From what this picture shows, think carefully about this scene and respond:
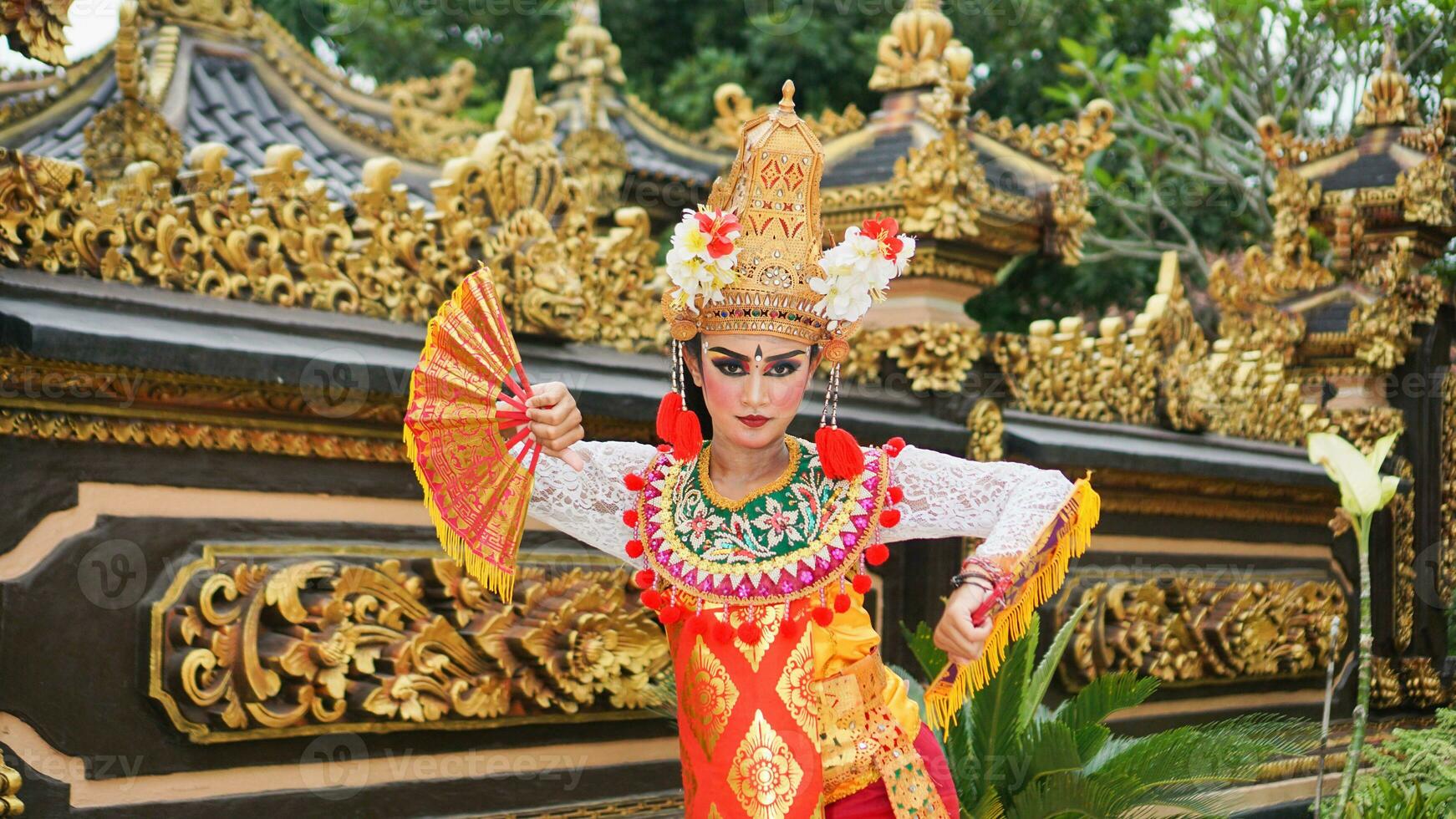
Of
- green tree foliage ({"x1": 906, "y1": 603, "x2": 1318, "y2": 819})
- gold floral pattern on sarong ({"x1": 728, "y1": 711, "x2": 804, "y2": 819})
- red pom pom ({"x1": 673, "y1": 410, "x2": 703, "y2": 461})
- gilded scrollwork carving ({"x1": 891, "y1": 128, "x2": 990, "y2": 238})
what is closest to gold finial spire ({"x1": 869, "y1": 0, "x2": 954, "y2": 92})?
gilded scrollwork carving ({"x1": 891, "y1": 128, "x2": 990, "y2": 238})

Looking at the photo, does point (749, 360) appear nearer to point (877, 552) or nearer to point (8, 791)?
point (877, 552)

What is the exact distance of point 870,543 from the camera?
11.8ft

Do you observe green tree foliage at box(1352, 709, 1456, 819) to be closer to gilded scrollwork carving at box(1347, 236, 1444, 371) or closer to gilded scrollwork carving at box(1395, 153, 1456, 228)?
gilded scrollwork carving at box(1347, 236, 1444, 371)

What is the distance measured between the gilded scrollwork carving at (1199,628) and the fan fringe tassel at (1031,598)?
3.30 metres

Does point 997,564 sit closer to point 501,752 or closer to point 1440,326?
point 501,752

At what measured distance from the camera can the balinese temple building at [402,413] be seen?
4141 mm

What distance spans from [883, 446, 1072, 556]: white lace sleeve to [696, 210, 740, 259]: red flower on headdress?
2.13ft

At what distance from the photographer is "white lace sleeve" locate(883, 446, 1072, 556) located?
3.53 m

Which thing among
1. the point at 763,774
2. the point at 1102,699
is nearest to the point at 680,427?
the point at 763,774

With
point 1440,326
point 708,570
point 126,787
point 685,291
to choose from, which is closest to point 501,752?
point 126,787

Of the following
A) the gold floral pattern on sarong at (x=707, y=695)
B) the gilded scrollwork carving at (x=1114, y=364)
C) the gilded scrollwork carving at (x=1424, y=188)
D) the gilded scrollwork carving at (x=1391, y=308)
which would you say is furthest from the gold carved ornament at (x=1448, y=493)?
the gold floral pattern on sarong at (x=707, y=695)

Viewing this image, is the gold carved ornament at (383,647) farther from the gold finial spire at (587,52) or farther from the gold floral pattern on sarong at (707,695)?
the gold finial spire at (587,52)

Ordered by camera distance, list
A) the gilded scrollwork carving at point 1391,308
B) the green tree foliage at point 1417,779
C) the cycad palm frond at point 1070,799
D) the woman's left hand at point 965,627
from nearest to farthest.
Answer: the woman's left hand at point 965,627 < the cycad palm frond at point 1070,799 < the green tree foliage at point 1417,779 < the gilded scrollwork carving at point 1391,308

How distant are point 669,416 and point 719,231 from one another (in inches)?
17.3
